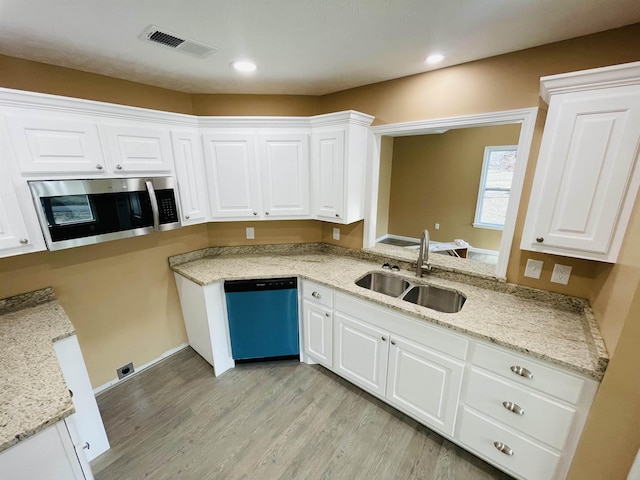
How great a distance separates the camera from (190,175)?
227 centimetres

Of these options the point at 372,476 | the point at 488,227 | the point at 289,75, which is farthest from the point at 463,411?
the point at 488,227

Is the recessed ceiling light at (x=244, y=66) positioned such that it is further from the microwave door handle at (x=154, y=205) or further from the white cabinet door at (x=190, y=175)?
the microwave door handle at (x=154, y=205)

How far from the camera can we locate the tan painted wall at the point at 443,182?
17.1ft

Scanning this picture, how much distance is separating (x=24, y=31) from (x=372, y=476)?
3119 mm

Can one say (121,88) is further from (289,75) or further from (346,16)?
(346,16)

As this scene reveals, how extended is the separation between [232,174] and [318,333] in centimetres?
165

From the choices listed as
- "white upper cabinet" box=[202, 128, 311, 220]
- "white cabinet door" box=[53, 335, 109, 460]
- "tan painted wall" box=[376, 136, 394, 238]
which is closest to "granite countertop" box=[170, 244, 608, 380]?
"white upper cabinet" box=[202, 128, 311, 220]

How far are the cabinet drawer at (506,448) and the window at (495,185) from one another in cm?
450

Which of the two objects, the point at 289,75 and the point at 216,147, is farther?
the point at 216,147

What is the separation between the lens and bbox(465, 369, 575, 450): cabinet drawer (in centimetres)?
132

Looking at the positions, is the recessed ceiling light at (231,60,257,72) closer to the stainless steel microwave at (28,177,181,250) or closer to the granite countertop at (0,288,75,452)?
the stainless steel microwave at (28,177,181,250)

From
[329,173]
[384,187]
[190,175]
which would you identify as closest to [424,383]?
[329,173]

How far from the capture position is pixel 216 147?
7.64 feet

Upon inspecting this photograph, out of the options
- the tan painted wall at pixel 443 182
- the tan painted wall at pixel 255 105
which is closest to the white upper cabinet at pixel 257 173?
the tan painted wall at pixel 255 105
